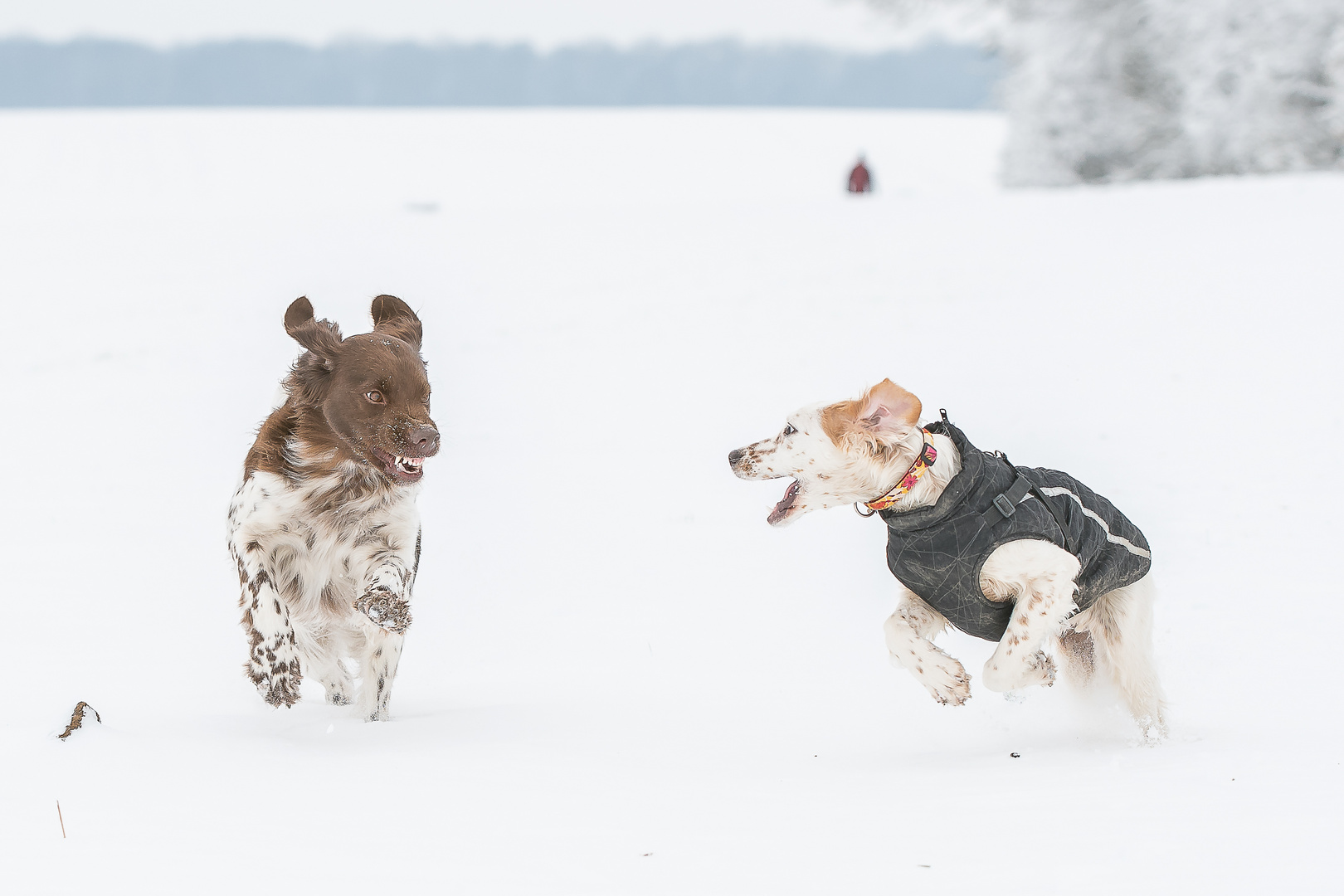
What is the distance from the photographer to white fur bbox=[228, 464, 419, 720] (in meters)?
3.91

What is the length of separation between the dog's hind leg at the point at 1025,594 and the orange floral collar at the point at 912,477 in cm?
33

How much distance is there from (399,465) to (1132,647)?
8.25 ft

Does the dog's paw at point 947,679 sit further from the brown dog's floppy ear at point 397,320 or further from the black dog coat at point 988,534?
the brown dog's floppy ear at point 397,320

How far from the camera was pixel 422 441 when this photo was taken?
3764 millimetres

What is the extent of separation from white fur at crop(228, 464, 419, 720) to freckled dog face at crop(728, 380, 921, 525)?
1.19 m

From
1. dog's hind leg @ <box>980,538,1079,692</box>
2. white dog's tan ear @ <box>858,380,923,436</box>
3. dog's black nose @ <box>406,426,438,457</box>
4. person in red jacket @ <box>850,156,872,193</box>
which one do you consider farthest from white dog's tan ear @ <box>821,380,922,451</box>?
person in red jacket @ <box>850,156,872,193</box>

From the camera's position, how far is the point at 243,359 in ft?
42.8

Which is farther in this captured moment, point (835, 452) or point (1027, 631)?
point (835, 452)

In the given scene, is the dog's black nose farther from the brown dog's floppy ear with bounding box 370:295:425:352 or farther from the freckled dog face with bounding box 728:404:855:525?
the freckled dog face with bounding box 728:404:855:525

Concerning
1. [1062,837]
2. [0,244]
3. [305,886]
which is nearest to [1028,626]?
[1062,837]

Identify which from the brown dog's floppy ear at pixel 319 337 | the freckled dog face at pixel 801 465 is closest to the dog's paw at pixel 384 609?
the brown dog's floppy ear at pixel 319 337

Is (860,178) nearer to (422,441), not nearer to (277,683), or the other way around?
(422,441)

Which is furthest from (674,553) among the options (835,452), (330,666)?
(835,452)

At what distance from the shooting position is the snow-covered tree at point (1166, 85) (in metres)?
18.7
